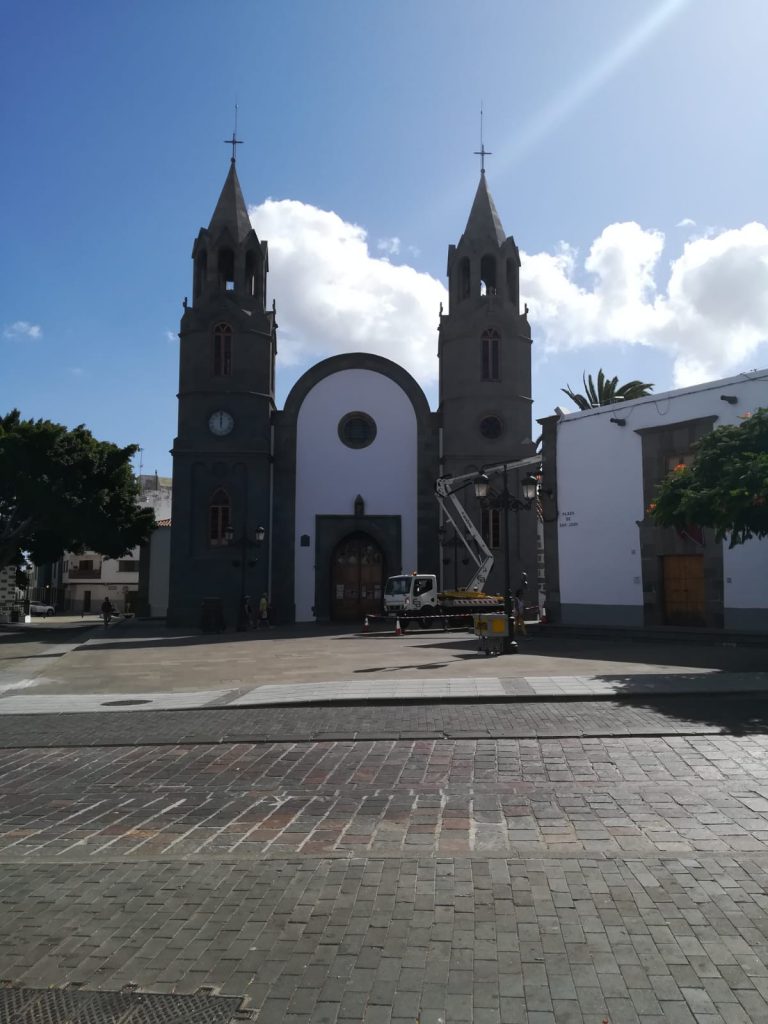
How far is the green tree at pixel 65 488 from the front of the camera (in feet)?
118

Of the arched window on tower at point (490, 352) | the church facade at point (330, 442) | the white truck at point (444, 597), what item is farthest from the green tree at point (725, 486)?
the arched window on tower at point (490, 352)

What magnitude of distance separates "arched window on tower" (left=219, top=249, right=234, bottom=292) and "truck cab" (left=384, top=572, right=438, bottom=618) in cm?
1626

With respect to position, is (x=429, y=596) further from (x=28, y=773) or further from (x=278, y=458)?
(x=28, y=773)

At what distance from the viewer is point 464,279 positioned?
129 ft

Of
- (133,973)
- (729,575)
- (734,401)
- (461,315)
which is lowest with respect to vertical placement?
(133,973)

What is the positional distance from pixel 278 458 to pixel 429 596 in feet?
33.5

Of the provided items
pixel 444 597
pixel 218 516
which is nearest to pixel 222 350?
pixel 218 516

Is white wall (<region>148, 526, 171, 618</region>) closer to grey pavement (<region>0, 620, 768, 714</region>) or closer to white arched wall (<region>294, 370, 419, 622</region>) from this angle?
white arched wall (<region>294, 370, 419, 622</region>)

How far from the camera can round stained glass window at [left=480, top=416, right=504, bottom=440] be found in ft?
125

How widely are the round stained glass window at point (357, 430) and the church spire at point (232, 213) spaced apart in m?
9.51

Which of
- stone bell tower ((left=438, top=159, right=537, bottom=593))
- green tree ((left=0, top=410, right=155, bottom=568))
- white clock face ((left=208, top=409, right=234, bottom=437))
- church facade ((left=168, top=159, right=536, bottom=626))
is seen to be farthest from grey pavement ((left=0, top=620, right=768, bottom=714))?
white clock face ((left=208, top=409, right=234, bottom=437))

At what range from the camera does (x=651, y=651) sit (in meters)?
19.4

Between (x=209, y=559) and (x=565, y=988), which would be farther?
(x=209, y=559)

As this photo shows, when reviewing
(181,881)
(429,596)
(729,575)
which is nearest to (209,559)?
(429,596)
